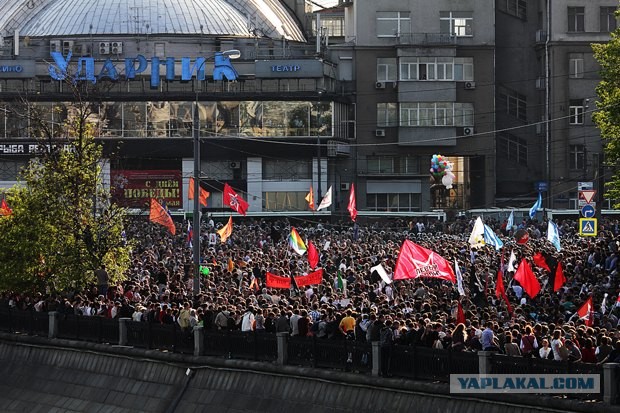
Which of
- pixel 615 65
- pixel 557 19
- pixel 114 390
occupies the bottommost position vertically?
pixel 114 390

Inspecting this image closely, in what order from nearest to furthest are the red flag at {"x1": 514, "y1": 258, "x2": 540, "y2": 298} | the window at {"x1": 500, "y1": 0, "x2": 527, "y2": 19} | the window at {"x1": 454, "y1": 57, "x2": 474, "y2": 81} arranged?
the red flag at {"x1": 514, "y1": 258, "x2": 540, "y2": 298} < the window at {"x1": 454, "y1": 57, "x2": 474, "y2": 81} < the window at {"x1": 500, "y1": 0, "x2": 527, "y2": 19}

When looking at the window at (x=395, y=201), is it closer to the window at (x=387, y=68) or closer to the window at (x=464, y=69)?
the window at (x=387, y=68)

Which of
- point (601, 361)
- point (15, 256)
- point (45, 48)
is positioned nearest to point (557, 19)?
point (45, 48)

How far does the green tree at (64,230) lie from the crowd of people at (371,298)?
0.63m

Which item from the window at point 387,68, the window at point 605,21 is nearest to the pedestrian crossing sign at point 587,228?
the window at point 387,68

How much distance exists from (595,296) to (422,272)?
411 centimetres

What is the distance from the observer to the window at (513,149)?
109938mm

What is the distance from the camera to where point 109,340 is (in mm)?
39906

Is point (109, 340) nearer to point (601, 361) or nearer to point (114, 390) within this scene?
point (114, 390)

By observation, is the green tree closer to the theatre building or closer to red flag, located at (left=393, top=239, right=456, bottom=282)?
red flag, located at (left=393, top=239, right=456, bottom=282)

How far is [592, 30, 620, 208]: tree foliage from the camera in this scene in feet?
178

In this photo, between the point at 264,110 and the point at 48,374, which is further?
the point at 264,110

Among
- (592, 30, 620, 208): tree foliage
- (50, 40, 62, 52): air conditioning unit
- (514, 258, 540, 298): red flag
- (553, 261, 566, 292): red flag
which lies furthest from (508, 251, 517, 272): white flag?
(50, 40, 62, 52): air conditioning unit

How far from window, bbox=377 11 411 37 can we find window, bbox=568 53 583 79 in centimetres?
1076
